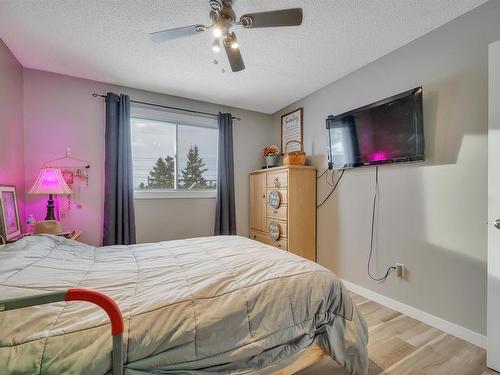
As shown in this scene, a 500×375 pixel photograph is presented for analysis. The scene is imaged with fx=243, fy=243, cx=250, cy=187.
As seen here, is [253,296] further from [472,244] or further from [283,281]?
[472,244]

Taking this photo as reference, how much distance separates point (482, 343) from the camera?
67.8 inches

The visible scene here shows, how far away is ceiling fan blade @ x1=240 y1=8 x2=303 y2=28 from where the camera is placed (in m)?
1.47

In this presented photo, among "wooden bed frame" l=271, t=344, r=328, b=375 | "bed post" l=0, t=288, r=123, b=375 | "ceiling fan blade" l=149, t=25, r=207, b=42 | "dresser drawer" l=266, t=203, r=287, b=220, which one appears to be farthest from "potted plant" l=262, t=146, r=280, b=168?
"bed post" l=0, t=288, r=123, b=375

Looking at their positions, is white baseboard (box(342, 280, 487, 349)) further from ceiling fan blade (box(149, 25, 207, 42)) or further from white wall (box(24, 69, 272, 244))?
ceiling fan blade (box(149, 25, 207, 42))

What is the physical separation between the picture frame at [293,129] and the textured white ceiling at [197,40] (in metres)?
0.55

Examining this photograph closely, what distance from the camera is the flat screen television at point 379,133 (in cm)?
203

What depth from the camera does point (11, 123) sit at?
A: 2273mm

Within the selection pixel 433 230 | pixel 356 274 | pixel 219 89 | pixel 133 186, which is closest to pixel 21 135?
pixel 133 186

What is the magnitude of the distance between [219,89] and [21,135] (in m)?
2.17

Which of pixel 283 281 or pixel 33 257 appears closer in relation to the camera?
pixel 283 281

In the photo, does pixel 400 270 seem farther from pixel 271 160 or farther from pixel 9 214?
pixel 9 214

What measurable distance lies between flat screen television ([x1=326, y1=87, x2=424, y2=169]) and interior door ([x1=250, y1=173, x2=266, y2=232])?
3.33 ft

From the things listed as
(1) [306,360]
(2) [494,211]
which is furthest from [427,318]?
(1) [306,360]

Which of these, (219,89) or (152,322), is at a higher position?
(219,89)
